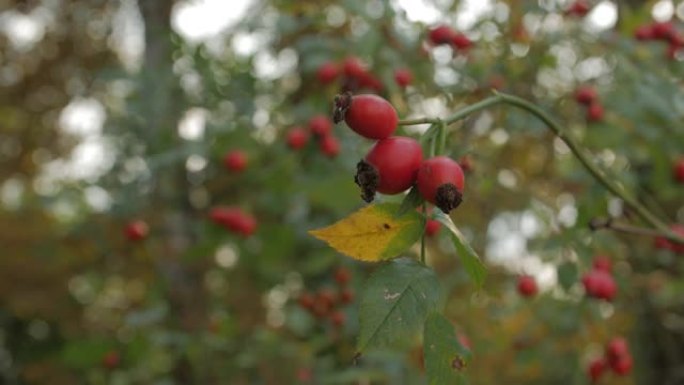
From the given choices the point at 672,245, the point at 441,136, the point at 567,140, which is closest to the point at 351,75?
the point at 672,245

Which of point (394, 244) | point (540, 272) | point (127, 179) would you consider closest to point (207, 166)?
point (127, 179)

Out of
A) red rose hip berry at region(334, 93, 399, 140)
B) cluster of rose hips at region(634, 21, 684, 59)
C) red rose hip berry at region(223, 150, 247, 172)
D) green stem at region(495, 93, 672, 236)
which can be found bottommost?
cluster of rose hips at region(634, 21, 684, 59)

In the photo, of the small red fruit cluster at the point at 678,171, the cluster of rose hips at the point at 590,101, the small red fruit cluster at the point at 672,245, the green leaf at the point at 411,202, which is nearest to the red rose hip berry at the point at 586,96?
the cluster of rose hips at the point at 590,101

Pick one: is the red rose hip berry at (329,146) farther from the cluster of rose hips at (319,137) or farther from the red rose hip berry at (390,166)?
the red rose hip berry at (390,166)

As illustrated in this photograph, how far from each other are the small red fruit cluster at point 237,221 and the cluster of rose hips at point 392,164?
95.7 inches

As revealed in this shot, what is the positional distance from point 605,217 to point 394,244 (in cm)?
117

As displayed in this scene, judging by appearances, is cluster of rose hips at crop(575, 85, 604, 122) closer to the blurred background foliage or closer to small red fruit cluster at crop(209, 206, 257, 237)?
the blurred background foliage

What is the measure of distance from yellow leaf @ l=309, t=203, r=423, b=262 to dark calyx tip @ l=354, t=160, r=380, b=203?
0.03 metres

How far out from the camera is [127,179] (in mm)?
3791

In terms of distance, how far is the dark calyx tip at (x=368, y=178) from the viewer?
105 centimetres

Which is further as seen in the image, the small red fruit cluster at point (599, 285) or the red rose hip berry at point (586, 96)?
the red rose hip berry at point (586, 96)

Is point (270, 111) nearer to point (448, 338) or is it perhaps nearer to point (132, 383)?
point (132, 383)

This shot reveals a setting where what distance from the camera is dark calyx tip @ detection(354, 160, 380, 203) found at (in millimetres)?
1048

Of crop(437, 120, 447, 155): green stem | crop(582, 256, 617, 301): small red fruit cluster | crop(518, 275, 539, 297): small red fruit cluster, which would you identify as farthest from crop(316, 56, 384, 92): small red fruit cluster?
crop(437, 120, 447, 155): green stem
